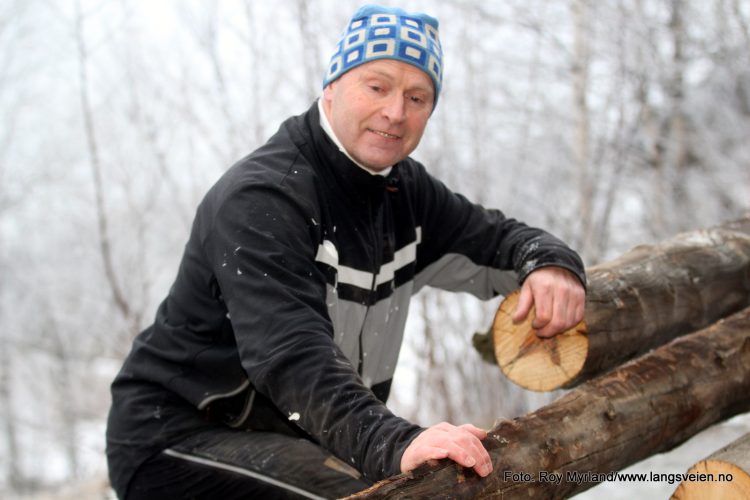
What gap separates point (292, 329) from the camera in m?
1.79

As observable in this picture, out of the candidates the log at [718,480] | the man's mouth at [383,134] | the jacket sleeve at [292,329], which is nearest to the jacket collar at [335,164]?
the man's mouth at [383,134]

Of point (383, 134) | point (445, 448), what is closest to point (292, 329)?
point (445, 448)

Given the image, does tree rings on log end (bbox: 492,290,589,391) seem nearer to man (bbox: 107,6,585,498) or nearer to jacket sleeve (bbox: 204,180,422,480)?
man (bbox: 107,6,585,498)

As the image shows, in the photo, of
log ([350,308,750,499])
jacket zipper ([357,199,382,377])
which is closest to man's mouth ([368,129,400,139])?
jacket zipper ([357,199,382,377])

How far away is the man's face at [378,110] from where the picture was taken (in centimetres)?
234

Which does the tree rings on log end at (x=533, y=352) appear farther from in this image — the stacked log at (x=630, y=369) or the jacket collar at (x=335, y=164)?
the jacket collar at (x=335, y=164)

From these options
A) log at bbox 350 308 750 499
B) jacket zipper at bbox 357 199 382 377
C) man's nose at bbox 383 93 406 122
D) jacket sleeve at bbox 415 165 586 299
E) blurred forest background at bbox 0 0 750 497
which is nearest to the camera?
log at bbox 350 308 750 499

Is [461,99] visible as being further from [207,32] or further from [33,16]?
[33,16]

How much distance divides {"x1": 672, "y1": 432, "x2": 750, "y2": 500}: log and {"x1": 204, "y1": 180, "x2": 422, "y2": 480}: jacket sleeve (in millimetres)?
885

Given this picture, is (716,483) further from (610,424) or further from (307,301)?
(307,301)

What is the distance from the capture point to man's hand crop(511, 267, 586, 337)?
8.08 feet

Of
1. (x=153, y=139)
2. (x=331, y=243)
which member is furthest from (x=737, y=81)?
(x=331, y=243)

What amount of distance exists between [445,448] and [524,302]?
1018 millimetres

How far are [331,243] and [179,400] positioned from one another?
69 cm
